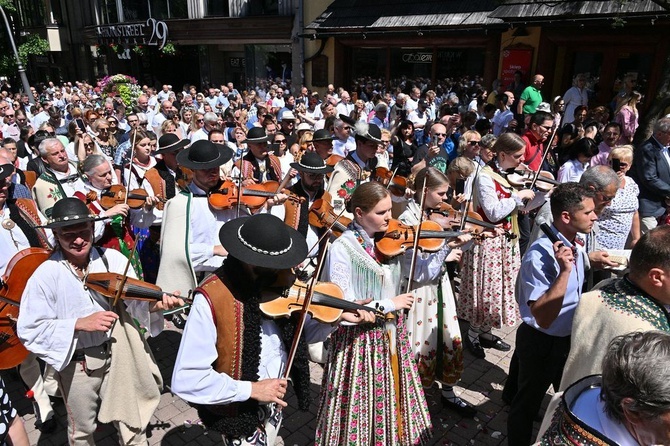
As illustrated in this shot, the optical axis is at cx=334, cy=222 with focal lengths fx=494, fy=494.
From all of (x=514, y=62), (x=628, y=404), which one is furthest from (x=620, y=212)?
(x=514, y=62)

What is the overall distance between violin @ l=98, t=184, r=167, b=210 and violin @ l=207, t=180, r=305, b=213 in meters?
0.94

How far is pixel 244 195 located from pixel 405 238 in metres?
2.08

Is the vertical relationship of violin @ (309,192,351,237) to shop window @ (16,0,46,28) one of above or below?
below

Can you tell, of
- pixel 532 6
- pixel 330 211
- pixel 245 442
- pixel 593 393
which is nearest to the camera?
pixel 593 393

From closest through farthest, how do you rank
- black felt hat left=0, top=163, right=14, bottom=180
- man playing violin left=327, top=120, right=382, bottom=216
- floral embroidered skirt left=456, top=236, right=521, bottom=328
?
black felt hat left=0, top=163, right=14, bottom=180, floral embroidered skirt left=456, top=236, right=521, bottom=328, man playing violin left=327, top=120, right=382, bottom=216

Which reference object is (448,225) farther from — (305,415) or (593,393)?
(593,393)

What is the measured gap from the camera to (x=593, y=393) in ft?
6.17

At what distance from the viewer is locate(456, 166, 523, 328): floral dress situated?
15.7 feet

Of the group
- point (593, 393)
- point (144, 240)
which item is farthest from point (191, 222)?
point (593, 393)

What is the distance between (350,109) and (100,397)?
12.1 metres

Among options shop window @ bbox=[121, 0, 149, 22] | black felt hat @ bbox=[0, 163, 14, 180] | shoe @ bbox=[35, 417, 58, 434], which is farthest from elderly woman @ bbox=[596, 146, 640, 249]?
shop window @ bbox=[121, 0, 149, 22]

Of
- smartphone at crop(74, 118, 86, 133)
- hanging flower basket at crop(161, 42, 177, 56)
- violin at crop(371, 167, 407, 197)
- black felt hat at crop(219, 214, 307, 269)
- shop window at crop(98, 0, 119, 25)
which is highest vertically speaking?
shop window at crop(98, 0, 119, 25)

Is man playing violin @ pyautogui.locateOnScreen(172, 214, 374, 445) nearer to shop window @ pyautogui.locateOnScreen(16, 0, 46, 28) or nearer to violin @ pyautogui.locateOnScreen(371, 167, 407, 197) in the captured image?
violin @ pyautogui.locateOnScreen(371, 167, 407, 197)

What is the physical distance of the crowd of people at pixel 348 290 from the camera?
2369 millimetres
